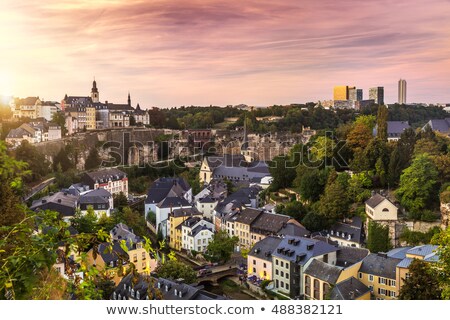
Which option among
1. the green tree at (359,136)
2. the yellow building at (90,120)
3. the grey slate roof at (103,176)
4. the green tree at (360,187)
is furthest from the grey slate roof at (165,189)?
the green tree at (360,187)

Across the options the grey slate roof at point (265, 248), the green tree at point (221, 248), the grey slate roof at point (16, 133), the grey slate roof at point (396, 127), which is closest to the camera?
the grey slate roof at point (265, 248)

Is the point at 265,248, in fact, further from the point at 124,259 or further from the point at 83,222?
the point at 124,259

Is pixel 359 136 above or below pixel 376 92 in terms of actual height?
below

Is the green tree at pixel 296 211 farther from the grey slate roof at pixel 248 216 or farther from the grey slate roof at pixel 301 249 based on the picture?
the grey slate roof at pixel 301 249

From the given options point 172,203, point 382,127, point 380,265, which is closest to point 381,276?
point 380,265

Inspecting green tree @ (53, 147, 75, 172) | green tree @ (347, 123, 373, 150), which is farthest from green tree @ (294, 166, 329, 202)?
green tree @ (53, 147, 75, 172)
